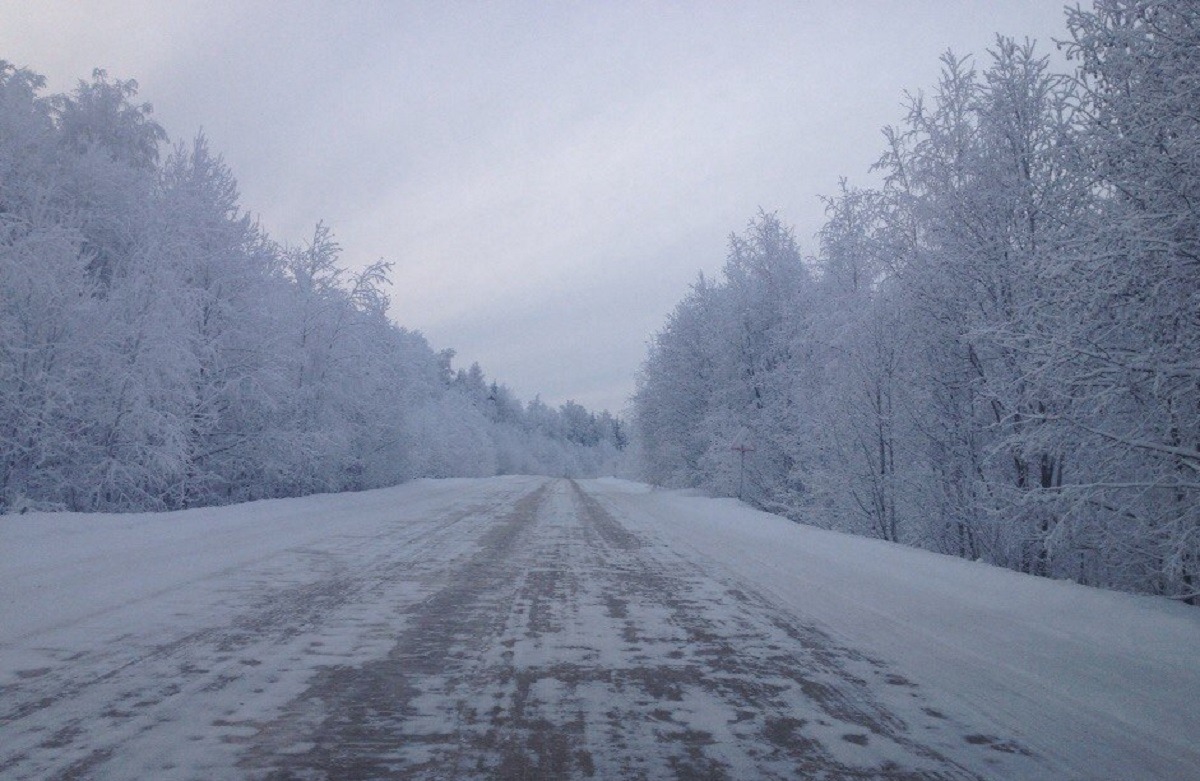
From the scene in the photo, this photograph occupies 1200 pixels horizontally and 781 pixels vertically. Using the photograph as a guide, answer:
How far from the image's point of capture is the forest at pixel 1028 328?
25.7 ft

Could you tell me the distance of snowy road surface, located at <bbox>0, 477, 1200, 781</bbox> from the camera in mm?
→ 3150

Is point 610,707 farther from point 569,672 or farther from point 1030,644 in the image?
point 1030,644

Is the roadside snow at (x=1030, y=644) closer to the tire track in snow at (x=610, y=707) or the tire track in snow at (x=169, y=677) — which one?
the tire track in snow at (x=610, y=707)

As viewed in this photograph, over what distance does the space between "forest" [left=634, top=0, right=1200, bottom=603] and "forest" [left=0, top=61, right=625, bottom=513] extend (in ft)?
50.5

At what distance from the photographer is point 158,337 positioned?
16562mm

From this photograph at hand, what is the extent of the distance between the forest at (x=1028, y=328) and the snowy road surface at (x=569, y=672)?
7.43 feet

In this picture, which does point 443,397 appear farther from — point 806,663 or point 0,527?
point 806,663

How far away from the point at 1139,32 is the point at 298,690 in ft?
34.1

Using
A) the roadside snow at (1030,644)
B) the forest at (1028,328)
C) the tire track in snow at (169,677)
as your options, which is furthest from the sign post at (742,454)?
the tire track in snow at (169,677)

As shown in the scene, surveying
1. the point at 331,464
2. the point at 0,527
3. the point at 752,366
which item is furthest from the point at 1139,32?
the point at 331,464

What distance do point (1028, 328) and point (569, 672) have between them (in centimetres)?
787

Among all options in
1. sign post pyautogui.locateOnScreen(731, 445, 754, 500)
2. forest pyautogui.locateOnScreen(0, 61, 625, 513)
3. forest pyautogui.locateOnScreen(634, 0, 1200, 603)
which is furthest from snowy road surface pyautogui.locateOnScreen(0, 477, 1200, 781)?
sign post pyautogui.locateOnScreen(731, 445, 754, 500)

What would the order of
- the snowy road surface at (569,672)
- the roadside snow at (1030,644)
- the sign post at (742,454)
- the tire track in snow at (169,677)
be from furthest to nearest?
the sign post at (742,454), the roadside snow at (1030,644), the snowy road surface at (569,672), the tire track in snow at (169,677)

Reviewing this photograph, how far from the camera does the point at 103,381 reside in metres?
15.8
